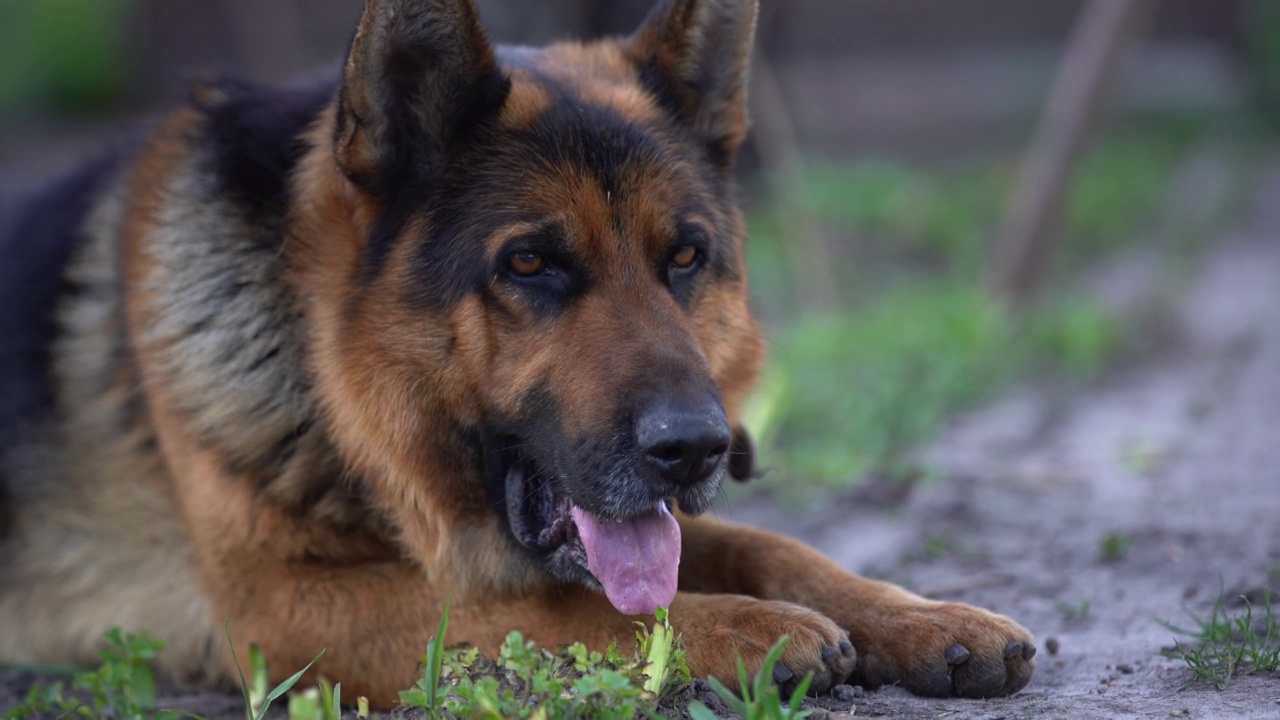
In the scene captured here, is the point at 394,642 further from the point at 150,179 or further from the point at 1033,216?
the point at 1033,216

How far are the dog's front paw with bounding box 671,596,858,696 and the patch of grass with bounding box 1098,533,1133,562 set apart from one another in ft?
5.96

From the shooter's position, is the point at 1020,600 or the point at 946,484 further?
the point at 946,484

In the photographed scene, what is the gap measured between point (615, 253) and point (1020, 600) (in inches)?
73.4

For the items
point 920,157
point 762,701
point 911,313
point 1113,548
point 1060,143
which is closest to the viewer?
point 762,701

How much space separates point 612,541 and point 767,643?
49 centimetres

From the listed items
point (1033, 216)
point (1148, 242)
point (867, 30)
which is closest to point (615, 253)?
point (1033, 216)

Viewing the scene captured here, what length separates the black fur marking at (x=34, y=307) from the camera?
429 centimetres

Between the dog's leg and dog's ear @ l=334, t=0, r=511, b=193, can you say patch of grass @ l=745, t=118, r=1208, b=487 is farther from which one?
dog's ear @ l=334, t=0, r=511, b=193

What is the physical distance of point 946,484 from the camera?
563 cm

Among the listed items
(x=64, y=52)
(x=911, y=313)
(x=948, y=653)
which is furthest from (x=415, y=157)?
(x=64, y=52)

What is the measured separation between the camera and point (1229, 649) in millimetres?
3160

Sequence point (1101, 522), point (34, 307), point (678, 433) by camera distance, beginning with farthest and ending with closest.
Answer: point (1101, 522) → point (34, 307) → point (678, 433)

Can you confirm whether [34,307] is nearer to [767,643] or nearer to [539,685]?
[539,685]

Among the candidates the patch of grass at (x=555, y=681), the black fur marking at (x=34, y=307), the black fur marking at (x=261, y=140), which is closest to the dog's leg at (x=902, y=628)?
the patch of grass at (x=555, y=681)
